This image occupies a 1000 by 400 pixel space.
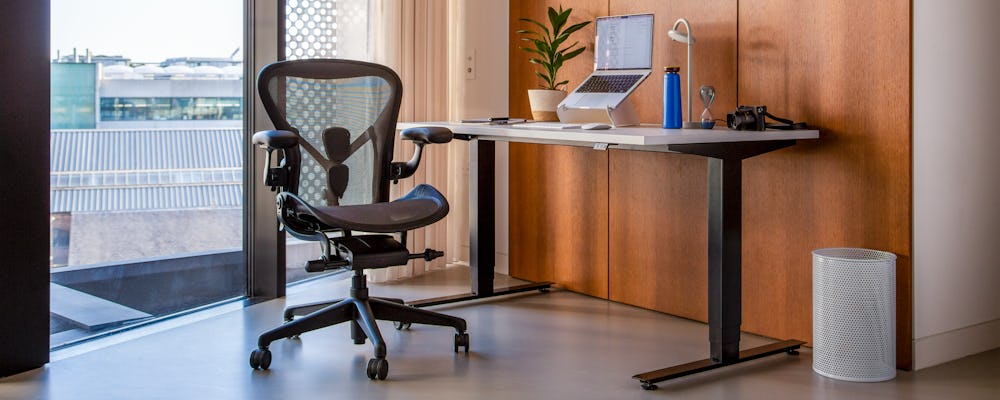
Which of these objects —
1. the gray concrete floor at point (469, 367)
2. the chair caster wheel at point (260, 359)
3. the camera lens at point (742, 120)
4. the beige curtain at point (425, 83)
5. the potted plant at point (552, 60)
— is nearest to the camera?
the gray concrete floor at point (469, 367)

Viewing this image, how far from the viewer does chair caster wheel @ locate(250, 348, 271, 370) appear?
10.5 feet

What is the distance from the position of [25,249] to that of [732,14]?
2575 mm

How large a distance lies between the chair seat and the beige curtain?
1308mm

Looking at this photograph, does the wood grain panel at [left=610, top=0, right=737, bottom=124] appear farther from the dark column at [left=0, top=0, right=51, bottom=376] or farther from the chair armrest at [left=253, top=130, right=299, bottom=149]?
the dark column at [left=0, top=0, right=51, bottom=376]

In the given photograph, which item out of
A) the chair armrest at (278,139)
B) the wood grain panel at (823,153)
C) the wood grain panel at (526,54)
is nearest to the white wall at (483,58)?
the wood grain panel at (526,54)

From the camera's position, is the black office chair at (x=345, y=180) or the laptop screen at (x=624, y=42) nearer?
the black office chair at (x=345, y=180)

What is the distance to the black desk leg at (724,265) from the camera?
3191 millimetres

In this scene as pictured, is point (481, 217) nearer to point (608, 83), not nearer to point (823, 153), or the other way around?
point (608, 83)

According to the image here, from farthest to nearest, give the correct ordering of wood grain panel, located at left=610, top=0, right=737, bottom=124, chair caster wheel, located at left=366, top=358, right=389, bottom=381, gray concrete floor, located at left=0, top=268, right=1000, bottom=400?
wood grain panel, located at left=610, top=0, right=737, bottom=124 < chair caster wheel, located at left=366, top=358, right=389, bottom=381 < gray concrete floor, located at left=0, top=268, right=1000, bottom=400

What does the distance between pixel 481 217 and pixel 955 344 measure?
1900 mm

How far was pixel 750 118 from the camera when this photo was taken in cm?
332

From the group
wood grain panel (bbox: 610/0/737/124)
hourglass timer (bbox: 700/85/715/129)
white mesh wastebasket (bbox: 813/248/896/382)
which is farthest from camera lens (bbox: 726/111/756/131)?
white mesh wastebasket (bbox: 813/248/896/382)

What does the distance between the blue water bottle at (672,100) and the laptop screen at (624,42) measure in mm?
308

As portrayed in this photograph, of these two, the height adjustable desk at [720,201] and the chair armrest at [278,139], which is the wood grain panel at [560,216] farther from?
the chair armrest at [278,139]
